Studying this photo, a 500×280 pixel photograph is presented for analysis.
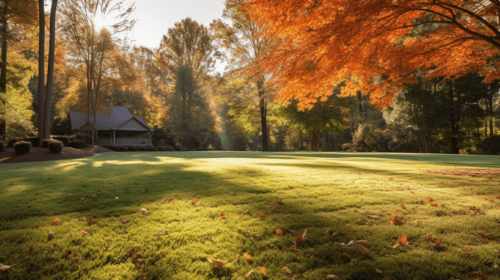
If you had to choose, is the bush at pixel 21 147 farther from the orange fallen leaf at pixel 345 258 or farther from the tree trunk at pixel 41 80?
the orange fallen leaf at pixel 345 258

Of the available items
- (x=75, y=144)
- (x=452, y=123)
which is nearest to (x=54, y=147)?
(x=75, y=144)

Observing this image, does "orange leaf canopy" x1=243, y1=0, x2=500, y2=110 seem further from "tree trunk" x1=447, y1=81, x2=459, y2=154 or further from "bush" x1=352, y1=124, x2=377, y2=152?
"tree trunk" x1=447, y1=81, x2=459, y2=154

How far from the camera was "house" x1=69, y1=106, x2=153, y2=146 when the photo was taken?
107 feet

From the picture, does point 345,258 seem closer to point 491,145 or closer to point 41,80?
point 41,80

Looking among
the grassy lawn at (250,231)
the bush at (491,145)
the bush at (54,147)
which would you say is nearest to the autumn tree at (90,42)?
the bush at (54,147)

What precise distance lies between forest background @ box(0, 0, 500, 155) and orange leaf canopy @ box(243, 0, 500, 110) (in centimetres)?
3

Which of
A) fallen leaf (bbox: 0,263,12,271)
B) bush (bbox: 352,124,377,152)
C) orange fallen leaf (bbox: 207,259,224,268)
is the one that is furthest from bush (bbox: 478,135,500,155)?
fallen leaf (bbox: 0,263,12,271)

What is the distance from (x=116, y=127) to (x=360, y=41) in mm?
34723

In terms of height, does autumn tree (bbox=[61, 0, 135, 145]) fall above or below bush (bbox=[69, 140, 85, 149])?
above

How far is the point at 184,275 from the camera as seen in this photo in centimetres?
212

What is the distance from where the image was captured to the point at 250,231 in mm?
2975

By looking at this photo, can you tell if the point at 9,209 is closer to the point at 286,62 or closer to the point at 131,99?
the point at 286,62

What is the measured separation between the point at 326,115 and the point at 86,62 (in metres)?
25.1

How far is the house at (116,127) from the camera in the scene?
1290 inches
